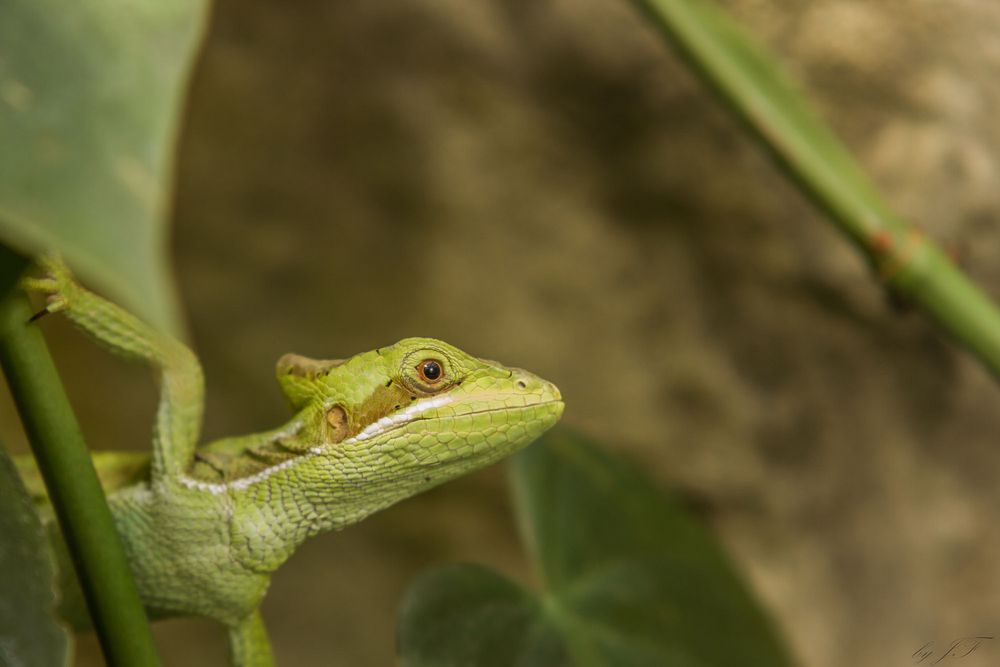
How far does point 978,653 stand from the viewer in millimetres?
2002

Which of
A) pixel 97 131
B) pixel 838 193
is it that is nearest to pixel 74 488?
pixel 97 131

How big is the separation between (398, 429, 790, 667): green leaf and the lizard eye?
31cm

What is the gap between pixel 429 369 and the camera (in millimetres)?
1025

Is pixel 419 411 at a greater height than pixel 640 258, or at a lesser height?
lesser

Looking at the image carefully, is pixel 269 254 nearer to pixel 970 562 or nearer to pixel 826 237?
pixel 826 237

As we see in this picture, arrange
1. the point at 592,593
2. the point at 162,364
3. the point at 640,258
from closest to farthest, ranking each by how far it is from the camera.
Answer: the point at 162,364
the point at 592,593
the point at 640,258

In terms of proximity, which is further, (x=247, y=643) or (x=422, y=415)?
(x=247, y=643)

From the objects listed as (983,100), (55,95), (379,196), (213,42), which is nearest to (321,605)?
(379,196)

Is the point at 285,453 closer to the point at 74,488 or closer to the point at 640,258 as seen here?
the point at 74,488

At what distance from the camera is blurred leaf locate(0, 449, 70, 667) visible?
0.66 metres

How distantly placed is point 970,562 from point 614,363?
0.99 m

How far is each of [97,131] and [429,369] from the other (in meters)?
0.66

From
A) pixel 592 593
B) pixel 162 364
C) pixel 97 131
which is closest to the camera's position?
pixel 97 131

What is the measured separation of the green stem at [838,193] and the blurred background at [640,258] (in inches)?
22.2
